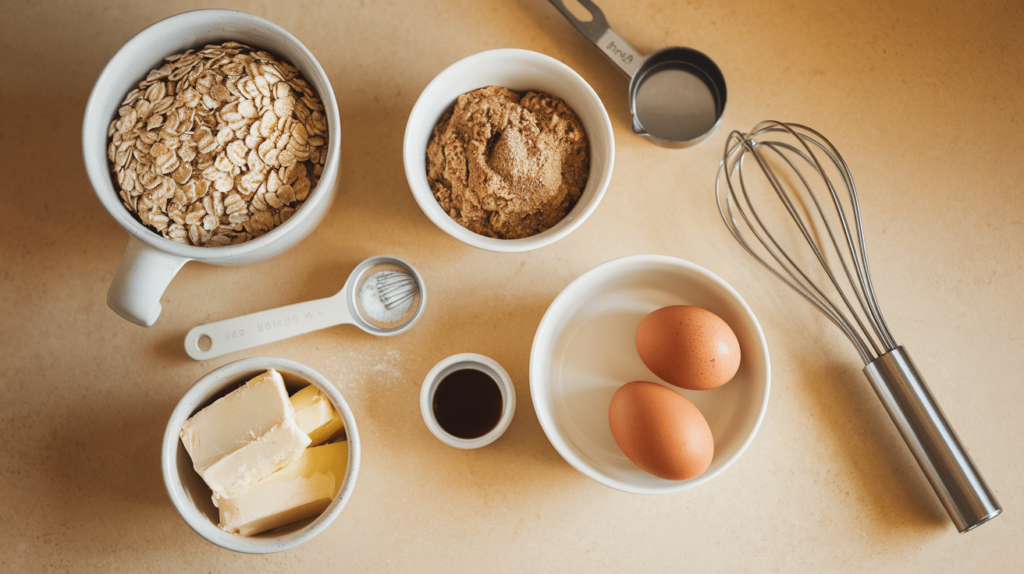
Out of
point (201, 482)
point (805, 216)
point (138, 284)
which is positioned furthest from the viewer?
point (805, 216)

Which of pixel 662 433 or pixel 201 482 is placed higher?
pixel 201 482

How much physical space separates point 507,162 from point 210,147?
14.1 inches

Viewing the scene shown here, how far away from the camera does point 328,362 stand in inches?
30.9

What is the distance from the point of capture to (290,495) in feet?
2.22

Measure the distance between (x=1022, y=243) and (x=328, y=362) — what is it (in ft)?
3.53

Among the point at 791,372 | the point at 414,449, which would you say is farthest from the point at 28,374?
the point at 791,372

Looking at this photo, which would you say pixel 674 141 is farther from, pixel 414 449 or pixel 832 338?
pixel 414 449

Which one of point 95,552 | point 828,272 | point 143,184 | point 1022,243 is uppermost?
point 143,184

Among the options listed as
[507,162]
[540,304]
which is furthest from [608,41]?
[540,304]

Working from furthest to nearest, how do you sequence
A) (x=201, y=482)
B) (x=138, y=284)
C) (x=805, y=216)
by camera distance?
1. (x=805, y=216)
2. (x=201, y=482)
3. (x=138, y=284)

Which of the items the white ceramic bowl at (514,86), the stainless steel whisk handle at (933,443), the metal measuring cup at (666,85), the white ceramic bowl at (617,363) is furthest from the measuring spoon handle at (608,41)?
the stainless steel whisk handle at (933,443)

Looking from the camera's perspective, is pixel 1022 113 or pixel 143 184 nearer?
pixel 143 184

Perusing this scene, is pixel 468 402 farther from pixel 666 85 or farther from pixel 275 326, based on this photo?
pixel 666 85

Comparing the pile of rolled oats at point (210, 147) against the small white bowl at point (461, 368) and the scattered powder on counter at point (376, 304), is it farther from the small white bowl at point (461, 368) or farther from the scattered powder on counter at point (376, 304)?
the small white bowl at point (461, 368)
